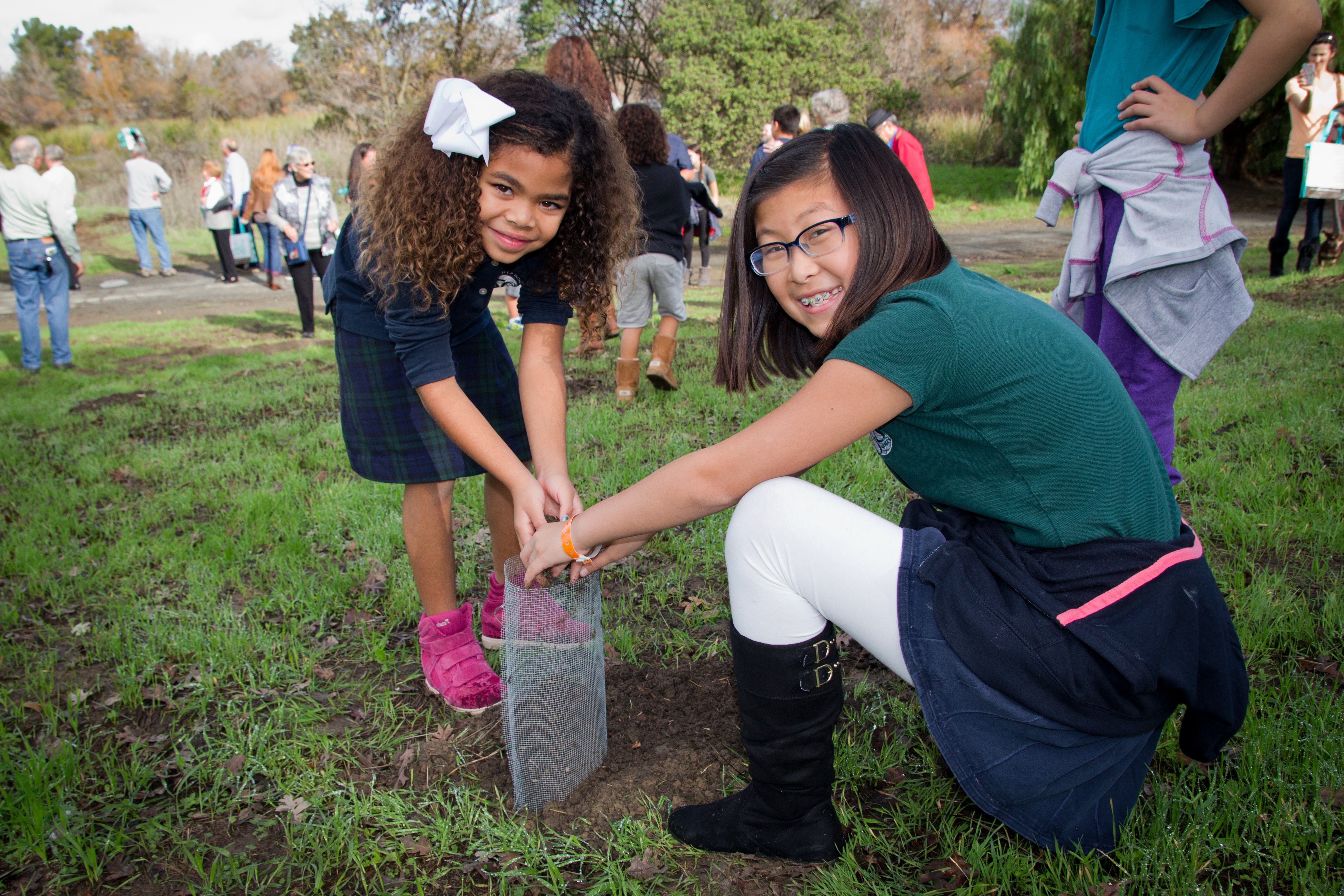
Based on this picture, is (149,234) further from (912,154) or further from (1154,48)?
(1154,48)

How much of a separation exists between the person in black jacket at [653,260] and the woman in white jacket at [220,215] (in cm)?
997

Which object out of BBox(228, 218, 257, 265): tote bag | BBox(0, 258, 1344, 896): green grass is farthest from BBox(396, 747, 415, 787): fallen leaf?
BBox(228, 218, 257, 265): tote bag

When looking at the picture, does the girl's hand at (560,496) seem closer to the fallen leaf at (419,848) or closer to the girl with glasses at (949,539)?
the girl with glasses at (949,539)

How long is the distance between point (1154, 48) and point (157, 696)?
3382 millimetres

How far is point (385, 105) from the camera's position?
2295cm

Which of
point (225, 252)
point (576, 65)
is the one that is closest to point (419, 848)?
point (576, 65)

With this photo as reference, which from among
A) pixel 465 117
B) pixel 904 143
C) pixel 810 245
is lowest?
pixel 810 245

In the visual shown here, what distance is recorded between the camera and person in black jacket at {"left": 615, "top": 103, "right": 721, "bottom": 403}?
5594 millimetres

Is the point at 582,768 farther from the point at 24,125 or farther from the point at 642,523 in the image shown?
the point at 24,125

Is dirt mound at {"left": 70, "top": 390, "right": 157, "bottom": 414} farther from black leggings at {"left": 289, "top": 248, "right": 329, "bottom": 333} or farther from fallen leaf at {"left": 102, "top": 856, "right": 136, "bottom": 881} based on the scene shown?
fallen leaf at {"left": 102, "top": 856, "right": 136, "bottom": 881}

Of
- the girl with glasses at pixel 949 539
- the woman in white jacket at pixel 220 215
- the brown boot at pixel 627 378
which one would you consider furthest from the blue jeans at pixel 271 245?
the girl with glasses at pixel 949 539

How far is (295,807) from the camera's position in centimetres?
208

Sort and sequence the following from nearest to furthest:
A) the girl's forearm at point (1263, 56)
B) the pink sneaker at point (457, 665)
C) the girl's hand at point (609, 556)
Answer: the girl's hand at point (609, 556), the girl's forearm at point (1263, 56), the pink sneaker at point (457, 665)

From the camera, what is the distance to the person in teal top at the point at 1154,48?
2.10m
